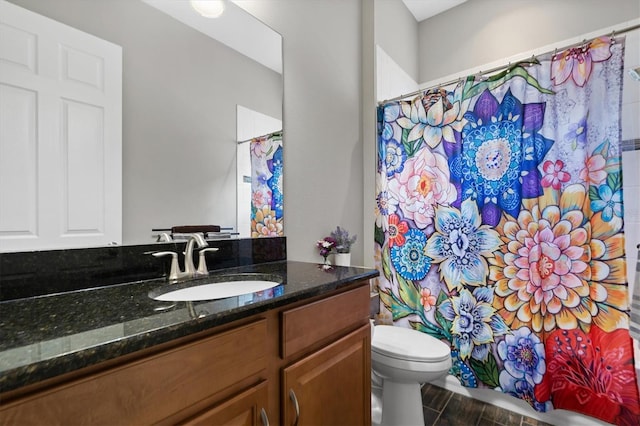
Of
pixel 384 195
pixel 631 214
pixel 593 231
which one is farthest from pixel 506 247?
pixel 384 195

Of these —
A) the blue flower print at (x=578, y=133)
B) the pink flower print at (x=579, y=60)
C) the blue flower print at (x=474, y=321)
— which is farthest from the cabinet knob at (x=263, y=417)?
the pink flower print at (x=579, y=60)

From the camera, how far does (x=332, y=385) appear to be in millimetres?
1036

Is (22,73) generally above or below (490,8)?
below

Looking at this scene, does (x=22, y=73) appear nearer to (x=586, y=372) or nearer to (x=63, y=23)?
(x=63, y=23)

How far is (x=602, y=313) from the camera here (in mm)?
1479

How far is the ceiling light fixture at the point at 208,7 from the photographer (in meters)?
1.26

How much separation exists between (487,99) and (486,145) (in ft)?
0.84

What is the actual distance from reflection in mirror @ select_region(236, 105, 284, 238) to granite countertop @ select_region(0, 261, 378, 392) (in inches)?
19.8

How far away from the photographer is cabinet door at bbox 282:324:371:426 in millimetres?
894

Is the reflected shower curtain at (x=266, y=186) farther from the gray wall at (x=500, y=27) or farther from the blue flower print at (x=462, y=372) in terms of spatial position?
the gray wall at (x=500, y=27)

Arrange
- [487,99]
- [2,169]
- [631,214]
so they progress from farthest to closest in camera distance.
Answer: [487,99] → [631,214] → [2,169]

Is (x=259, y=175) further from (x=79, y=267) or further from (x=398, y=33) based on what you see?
(x=398, y=33)

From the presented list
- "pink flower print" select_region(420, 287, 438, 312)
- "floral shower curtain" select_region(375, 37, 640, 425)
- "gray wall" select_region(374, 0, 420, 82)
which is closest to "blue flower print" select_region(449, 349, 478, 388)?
"floral shower curtain" select_region(375, 37, 640, 425)

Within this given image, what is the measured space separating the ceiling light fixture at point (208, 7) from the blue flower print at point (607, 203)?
1.89 metres
